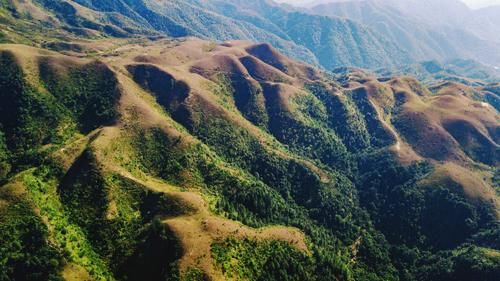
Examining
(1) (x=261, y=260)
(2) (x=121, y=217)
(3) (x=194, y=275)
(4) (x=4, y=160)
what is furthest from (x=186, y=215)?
(4) (x=4, y=160)

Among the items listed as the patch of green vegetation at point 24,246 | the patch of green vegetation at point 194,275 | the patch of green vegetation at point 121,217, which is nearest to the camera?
the patch of green vegetation at point 24,246

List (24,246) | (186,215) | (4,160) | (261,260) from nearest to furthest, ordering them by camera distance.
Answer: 1. (24,246)
2. (261,260)
3. (186,215)
4. (4,160)

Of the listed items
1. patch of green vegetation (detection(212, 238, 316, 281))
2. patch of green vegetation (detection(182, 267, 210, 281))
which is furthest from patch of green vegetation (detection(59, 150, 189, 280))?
patch of green vegetation (detection(212, 238, 316, 281))

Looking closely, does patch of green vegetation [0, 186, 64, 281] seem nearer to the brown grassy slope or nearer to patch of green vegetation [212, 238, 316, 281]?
the brown grassy slope

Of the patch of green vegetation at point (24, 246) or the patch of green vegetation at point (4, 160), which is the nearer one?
the patch of green vegetation at point (24, 246)

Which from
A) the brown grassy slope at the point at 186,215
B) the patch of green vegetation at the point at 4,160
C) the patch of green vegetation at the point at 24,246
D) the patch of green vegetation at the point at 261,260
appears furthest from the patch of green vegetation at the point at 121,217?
the patch of green vegetation at the point at 4,160

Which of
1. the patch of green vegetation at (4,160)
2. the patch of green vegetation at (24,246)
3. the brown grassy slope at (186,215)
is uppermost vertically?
the brown grassy slope at (186,215)

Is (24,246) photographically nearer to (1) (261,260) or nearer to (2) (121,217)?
(2) (121,217)

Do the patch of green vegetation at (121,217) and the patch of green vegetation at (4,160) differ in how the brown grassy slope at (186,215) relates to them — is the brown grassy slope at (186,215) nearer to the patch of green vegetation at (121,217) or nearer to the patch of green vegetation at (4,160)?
the patch of green vegetation at (121,217)
